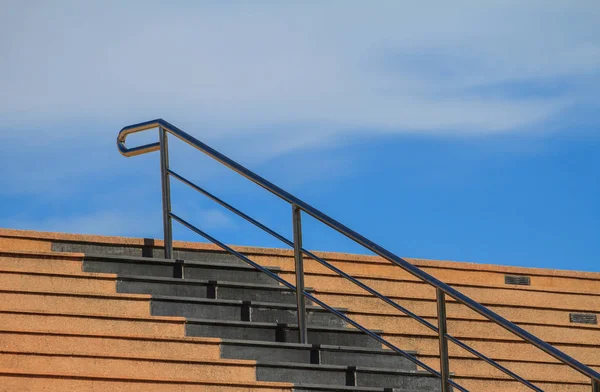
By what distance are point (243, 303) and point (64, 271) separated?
0.96m

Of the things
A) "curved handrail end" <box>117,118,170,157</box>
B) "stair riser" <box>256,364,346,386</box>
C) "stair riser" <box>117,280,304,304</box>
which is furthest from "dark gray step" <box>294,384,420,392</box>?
"curved handrail end" <box>117,118,170,157</box>

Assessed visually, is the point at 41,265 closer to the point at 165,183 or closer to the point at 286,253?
the point at 165,183

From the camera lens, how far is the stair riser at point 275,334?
18.4 feet

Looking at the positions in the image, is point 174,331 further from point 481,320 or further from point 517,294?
point 517,294

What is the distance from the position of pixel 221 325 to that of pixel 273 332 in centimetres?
29

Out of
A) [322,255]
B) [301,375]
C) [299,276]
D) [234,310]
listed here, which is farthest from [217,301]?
[322,255]

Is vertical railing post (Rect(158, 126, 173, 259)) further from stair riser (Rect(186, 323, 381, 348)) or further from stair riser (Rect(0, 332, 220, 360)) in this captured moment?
stair riser (Rect(0, 332, 220, 360))

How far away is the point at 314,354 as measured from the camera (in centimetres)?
561

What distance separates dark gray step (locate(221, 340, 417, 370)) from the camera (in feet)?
17.9

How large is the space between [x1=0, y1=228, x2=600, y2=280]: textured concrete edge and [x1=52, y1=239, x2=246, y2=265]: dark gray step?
0.8 inches

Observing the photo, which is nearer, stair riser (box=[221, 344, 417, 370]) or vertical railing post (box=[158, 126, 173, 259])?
stair riser (box=[221, 344, 417, 370])

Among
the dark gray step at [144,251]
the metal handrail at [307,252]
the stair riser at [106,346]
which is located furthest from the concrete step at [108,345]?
the dark gray step at [144,251]

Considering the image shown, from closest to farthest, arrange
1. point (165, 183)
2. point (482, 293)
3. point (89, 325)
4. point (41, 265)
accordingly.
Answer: point (89, 325) → point (41, 265) → point (165, 183) → point (482, 293)

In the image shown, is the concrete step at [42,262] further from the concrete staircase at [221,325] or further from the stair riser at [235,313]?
the stair riser at [235,313]
